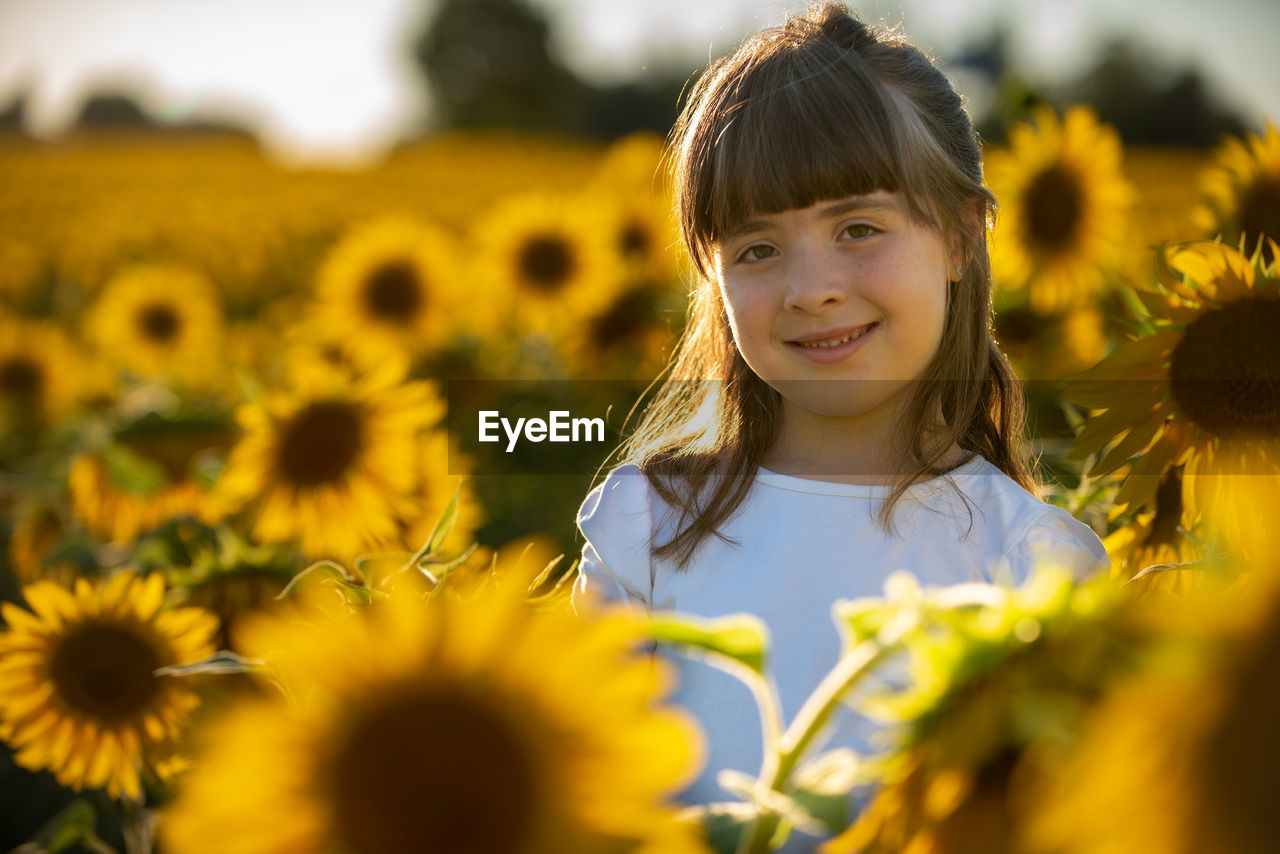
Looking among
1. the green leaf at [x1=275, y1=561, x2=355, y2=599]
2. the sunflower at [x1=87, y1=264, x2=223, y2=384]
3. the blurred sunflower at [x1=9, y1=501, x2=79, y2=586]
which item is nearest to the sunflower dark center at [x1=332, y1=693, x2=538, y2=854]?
the green leaf at [x1=275, y1=561, x2=355, y2=599]

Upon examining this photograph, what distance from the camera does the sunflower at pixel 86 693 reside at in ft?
4.18

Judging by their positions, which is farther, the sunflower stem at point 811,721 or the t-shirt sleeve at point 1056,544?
the t-shirt sleeve at point 1056,544

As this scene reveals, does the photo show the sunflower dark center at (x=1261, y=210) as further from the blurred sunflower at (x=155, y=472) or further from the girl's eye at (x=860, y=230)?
the blurred sunflower at (x=155, y=472)

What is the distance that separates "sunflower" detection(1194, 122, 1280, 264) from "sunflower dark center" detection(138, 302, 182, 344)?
362cm

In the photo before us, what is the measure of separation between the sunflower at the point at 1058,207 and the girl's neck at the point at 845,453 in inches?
46.5

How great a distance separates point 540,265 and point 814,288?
7.67 ft

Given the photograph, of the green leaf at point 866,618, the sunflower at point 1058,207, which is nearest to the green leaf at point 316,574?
the green leaf at point 866,618

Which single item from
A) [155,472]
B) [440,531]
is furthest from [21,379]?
[440,531]

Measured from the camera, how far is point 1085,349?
7.69ft

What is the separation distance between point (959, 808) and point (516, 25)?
41026 millimetres

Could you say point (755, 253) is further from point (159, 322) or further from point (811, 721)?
point (159, 322)

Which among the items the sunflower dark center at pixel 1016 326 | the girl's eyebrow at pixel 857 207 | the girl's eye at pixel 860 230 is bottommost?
the sunflower dark center at pixel 1016 326

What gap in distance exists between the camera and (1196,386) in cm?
112

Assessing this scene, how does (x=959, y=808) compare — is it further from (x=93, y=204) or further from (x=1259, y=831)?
(x=93, y=204)
